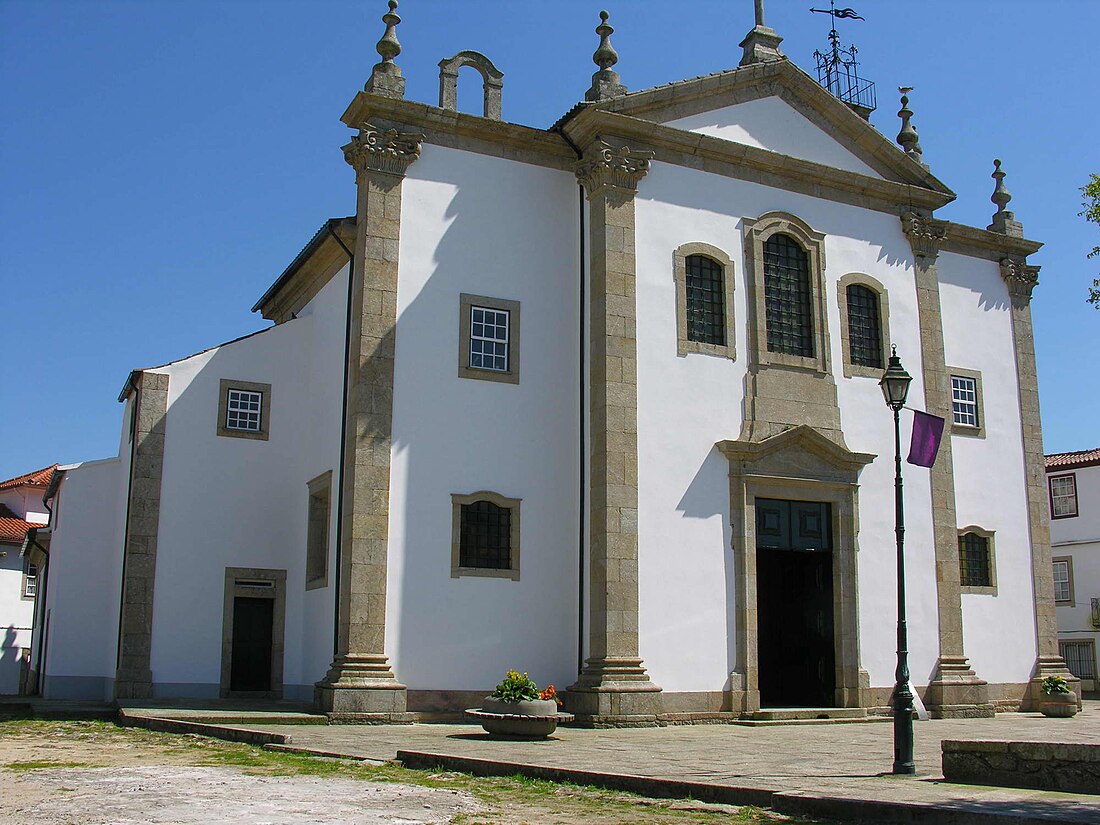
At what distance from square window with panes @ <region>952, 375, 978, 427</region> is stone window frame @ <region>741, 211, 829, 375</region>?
14.1ft

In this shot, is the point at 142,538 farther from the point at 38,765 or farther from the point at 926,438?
the point at 926,438

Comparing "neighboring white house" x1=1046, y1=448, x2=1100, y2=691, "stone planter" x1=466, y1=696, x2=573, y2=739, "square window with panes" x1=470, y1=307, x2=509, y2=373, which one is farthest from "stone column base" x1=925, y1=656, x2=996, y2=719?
"neighboring white house" x1=1046, y1=448, x2=1100, y2=691

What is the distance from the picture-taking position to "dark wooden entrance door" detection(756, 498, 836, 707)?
2186 cm

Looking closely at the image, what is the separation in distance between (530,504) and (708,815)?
38.2 ft

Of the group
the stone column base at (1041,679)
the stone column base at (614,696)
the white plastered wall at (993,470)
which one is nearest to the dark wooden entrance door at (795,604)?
the stone column base at (614,696)

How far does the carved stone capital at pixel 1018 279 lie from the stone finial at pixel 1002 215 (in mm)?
664

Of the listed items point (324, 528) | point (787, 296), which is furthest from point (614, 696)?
point (787, 296)

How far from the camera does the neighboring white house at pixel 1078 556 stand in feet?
132

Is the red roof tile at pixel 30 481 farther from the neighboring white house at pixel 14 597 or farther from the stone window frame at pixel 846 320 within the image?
the stone window frame at pixel 846 320

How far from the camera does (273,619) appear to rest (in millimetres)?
22766

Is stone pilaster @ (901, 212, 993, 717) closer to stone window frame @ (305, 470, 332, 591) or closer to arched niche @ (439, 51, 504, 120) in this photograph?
arched niche @ (439, 51, 504, 120)

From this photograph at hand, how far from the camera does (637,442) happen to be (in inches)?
803

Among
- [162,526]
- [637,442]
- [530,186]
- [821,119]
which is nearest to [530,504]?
[637,442]

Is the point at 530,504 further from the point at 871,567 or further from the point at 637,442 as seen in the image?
the point at 871,567
